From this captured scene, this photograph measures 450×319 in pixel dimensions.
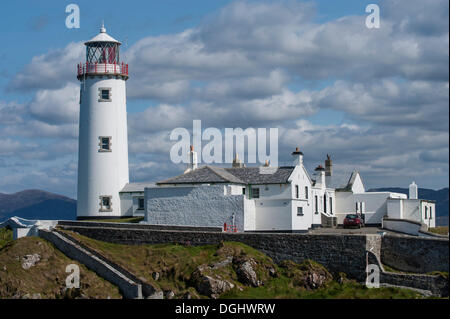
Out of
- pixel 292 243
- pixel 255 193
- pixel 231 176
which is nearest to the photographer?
pixel 292 243

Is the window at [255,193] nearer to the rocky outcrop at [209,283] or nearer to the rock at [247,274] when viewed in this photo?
the rock at [247,274]

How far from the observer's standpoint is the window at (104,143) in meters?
56.6

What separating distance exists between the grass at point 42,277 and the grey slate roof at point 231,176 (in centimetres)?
1053

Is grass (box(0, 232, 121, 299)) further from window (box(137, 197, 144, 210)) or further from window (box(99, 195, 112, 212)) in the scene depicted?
window (box(137, 197, 144, 210))

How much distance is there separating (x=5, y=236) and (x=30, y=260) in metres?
8.71

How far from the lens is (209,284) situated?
136 feet

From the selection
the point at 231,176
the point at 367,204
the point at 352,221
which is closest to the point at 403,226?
the point at 352,221

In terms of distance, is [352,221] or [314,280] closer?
[314,280]

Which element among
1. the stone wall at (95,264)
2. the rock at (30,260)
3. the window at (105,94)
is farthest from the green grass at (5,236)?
the window at (105,94)

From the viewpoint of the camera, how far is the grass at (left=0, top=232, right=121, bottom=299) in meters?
41.8

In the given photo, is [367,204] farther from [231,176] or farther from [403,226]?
[231,176]
